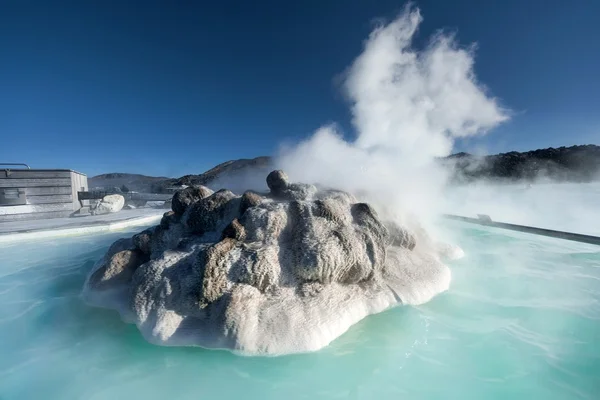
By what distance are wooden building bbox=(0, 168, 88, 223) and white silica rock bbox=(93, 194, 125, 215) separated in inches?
49.8

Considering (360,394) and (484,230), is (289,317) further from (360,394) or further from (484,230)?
(484,230)

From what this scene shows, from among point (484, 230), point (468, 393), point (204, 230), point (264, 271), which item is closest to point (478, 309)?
point (468, 393)

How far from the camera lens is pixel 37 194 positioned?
11.7m

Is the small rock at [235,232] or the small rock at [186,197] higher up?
the small rock at [186,197]

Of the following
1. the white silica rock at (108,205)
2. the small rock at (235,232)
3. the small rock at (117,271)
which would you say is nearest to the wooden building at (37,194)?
the white silica rock at (108,205)

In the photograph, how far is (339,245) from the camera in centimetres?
350

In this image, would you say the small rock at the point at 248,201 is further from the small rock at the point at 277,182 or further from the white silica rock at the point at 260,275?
the small rock at the point at 277,182

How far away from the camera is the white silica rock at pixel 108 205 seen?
12333 mm

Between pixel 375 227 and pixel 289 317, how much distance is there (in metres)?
1.87

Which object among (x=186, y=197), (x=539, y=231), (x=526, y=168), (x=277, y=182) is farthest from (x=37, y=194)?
(x=526, y=168)

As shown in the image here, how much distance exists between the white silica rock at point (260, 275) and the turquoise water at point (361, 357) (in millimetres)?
181

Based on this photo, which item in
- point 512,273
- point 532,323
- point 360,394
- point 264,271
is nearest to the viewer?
point 360,394

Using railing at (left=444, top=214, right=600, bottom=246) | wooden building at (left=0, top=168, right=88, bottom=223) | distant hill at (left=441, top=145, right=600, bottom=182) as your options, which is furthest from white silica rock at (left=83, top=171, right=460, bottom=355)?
distant hill at (left=441, top=145, right=600, bottom=182)

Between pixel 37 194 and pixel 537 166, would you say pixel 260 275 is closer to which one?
pixel 37 194
